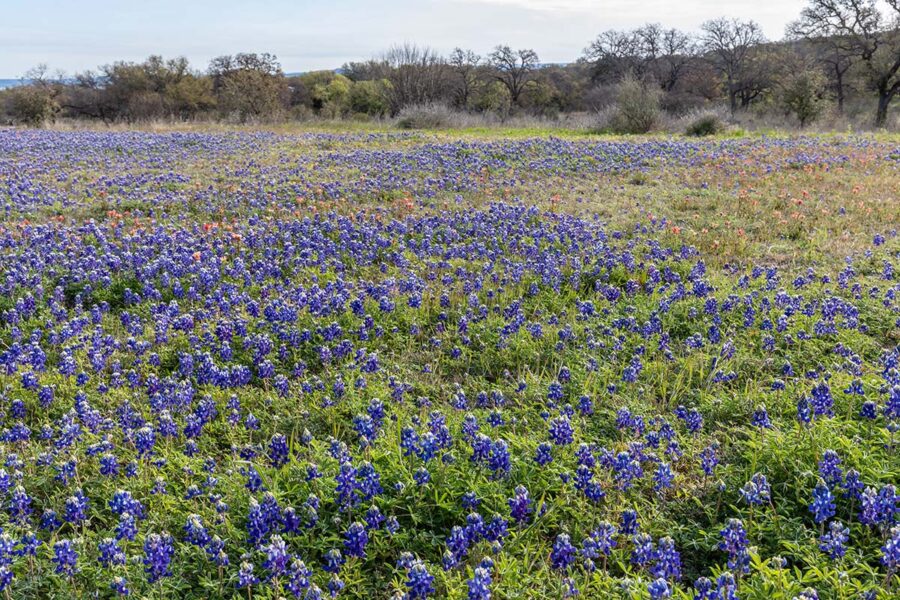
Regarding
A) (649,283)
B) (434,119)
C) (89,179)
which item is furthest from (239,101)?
(649,283)

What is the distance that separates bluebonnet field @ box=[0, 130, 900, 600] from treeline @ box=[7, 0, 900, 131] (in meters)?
20.0

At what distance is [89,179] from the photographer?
505 inches

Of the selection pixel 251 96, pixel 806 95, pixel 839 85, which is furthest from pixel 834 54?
pixel 251 96

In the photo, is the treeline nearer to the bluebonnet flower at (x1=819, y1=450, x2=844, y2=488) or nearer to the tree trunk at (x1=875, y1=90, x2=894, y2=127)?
the tree trunk at (x1=875, y1=90, x2=894, y2=127)

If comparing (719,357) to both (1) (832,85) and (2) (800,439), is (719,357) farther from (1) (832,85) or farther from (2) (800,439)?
(1) (832,85)

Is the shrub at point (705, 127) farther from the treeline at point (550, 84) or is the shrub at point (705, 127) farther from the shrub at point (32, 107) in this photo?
the shrub at point (32, 107)

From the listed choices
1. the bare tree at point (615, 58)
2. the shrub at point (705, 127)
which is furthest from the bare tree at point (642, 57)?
the shrub at point (705, 127)

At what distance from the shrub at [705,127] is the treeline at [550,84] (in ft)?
6.35

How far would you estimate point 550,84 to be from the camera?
2335 inches

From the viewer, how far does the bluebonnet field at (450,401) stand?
9.70ft

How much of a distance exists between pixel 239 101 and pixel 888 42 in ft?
116

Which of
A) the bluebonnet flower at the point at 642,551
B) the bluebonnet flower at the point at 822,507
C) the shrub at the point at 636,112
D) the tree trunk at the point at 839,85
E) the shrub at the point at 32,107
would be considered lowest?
the bluebonnet flower at the point at 642,551

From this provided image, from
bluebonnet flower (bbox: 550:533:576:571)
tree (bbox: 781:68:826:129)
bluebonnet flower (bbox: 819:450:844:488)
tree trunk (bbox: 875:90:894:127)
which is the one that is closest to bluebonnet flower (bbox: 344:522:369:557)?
bluebonnet flower (bbox: 550:533:576:571)

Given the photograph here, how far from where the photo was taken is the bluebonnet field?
9.70ft
